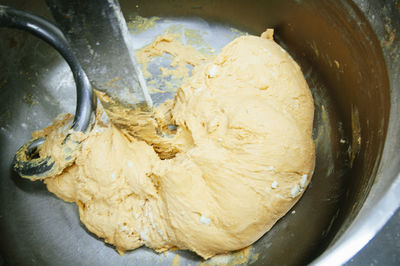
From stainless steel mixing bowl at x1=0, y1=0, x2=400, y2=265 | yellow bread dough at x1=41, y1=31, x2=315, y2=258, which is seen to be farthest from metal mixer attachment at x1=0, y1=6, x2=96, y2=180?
stainless steel mixing bowl at x1=0, y1=0, x2=400, y2=265

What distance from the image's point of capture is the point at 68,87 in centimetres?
130

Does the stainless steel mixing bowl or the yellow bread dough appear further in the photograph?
the yellow bread dough

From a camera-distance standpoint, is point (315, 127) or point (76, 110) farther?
point (315, 127)

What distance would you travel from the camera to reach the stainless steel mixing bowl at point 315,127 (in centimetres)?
78

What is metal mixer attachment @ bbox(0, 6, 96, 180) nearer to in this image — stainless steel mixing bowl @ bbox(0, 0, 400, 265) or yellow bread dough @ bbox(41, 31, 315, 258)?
yellow bread dough @ bbox(41, 31, 315, 258)

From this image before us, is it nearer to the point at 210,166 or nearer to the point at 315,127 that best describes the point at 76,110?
the point at 210,166

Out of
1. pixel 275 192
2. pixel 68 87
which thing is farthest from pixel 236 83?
pixel 68 87

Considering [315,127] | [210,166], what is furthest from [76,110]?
[315,127]

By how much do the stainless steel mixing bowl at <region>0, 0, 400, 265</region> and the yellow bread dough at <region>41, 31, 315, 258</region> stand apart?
84 millimetres

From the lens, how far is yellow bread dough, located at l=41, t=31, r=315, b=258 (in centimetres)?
89

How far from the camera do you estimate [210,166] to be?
896 mm

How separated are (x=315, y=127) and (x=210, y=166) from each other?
0.52 meters

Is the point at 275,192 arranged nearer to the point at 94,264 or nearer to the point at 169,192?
the point at 169,192

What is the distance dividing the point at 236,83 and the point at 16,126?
946mm
